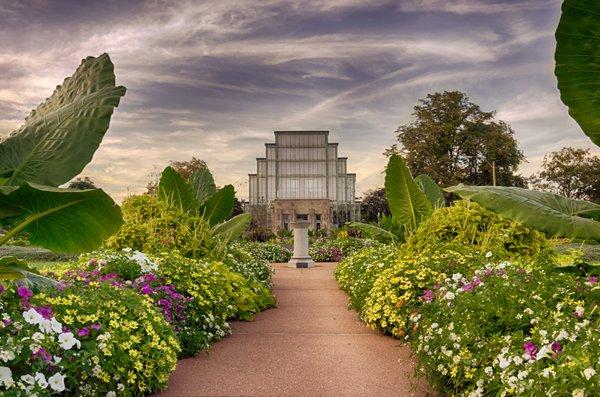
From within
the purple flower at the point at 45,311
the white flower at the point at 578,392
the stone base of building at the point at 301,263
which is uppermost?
Answer: the purple flower at the point at 45,311

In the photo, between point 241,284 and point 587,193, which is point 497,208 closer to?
point 241,284

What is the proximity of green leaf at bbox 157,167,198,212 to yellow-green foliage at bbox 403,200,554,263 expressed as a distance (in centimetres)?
314

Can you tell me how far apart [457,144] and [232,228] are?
78.8ft

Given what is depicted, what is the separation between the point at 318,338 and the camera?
5.66 metres

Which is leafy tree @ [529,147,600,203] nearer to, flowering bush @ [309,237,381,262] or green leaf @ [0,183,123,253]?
flowering bush @ [309,237,381,262]

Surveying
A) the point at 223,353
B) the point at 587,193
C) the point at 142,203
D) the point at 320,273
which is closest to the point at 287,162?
the point at 587,193

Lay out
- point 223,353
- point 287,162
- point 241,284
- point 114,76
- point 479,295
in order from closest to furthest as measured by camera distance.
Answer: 1. point 114,76
2. point 479,295
3. point 223,353
4. point 241,284
5. point 287,162

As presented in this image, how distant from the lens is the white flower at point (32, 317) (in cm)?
312

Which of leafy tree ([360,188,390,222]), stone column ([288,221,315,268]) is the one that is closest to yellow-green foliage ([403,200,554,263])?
stone column ([288,221,315,268])

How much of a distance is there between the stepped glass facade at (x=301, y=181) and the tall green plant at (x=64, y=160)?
122 feet

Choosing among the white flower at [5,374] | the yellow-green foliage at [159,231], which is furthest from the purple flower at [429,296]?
the yellow-green foliage at [159,231]

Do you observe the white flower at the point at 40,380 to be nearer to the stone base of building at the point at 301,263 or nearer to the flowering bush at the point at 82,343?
the flowering bush at the point at 82,343

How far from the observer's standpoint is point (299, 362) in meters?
4.70

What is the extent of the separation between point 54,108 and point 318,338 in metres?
3.39
